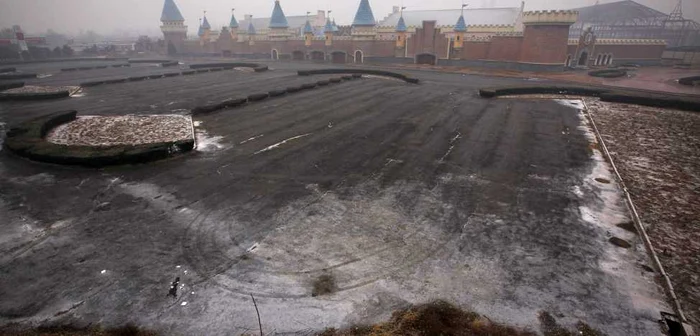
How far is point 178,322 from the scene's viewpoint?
6566 mm

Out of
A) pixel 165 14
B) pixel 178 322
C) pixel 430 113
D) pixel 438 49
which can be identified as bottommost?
pixel 178 322

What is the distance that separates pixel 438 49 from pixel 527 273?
52281 mm

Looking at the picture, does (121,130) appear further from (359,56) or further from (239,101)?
(359,56)

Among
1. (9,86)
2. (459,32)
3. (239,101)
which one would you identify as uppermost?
(459,32)

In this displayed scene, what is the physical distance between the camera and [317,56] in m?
66.9

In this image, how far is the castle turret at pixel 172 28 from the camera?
8006 centimetres

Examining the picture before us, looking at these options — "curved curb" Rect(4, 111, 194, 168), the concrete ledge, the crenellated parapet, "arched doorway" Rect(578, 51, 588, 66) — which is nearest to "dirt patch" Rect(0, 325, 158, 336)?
"curved curb" Rect(4, 111, 194, 168)

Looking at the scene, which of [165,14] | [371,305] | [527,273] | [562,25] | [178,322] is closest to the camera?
[178,322]

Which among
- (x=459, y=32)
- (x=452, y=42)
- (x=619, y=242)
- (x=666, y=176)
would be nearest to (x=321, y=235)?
(x=619, y=242)

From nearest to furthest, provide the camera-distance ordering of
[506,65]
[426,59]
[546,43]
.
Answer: [546,43] < [506,65] < [426,59]

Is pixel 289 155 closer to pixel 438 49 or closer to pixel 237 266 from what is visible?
pixel 237 266

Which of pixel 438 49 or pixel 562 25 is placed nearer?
pixel 562 25

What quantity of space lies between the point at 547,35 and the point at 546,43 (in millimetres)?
976

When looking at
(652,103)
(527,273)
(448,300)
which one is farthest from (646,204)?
(652,103)
